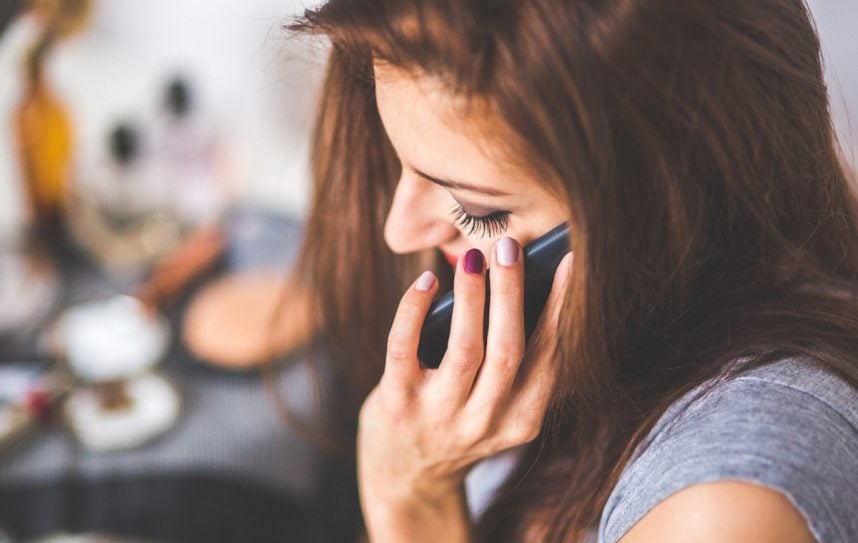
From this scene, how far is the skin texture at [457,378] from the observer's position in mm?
484

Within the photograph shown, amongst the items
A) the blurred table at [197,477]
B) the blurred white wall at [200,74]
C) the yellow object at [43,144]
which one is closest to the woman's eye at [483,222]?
the blurred table at [197,477]

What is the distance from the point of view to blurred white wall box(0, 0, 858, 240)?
110 cm

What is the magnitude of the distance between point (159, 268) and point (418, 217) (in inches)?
20.8

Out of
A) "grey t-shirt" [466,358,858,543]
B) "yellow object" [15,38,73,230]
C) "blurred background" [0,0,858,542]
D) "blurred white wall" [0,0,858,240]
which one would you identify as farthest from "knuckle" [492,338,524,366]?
"yellow object" [15,38,73,230]

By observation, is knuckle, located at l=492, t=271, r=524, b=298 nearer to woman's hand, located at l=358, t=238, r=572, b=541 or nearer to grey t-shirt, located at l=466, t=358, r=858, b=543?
woman's hand, located at l=358, t=238, r=572, b=541

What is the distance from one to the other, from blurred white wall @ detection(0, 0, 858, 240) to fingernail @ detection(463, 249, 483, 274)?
0.54 metres

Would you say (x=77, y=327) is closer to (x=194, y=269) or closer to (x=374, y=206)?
(x=194, y=269)

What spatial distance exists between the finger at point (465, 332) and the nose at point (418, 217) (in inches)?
1.9

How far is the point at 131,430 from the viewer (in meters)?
0.85

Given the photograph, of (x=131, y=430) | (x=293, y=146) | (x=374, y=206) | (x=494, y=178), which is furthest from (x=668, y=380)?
(x=293, y=146)

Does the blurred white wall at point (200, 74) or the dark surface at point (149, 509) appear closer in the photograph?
the dark surface at point (149, 509)

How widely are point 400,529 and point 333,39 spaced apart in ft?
1.33

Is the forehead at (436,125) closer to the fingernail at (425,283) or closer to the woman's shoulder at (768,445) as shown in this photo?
the fingernail at (425,283)

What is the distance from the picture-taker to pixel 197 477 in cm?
82
